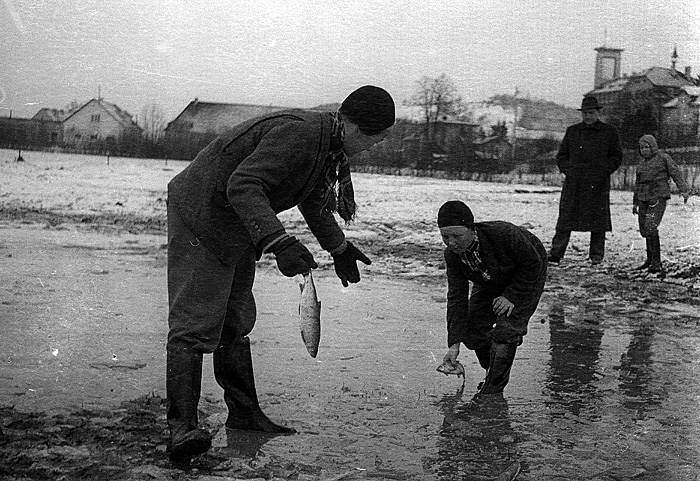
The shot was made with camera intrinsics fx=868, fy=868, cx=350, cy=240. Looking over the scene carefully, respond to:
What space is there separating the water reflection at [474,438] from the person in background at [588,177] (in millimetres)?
4384

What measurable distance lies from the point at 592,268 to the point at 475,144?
1866 mm

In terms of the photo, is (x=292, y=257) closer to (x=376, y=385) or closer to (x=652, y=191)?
(x=376, y=385)

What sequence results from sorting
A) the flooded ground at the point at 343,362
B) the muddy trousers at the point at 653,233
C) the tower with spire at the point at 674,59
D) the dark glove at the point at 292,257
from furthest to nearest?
the muddy trousers at the point at 653,233
the tower with spire at the point at 674,59
the flooded ground at the point at 343,362
the dark glove at the point at 292,257

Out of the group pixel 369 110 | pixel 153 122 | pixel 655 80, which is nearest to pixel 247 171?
pixel 369 110

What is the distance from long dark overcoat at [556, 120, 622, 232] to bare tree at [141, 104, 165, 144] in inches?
134

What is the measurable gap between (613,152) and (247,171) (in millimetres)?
5615

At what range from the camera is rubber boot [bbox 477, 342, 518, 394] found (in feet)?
11.5

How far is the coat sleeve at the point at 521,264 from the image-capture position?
343 centimetres

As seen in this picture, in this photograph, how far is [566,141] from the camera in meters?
7.55

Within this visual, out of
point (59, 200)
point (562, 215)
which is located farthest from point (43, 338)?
point (562, 215)

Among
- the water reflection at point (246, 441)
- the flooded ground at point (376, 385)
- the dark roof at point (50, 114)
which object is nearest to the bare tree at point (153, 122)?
the dark roof at point (50, 114)

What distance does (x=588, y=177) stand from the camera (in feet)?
24.9

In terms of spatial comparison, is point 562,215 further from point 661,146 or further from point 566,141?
point 661,146

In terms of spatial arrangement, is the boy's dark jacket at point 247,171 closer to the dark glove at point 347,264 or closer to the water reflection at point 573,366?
the dark glove at point 347,264
